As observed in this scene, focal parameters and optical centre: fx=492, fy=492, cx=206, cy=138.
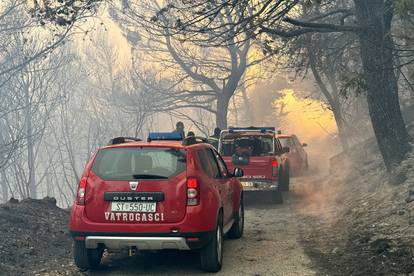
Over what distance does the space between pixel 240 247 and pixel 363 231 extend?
2.17 metres

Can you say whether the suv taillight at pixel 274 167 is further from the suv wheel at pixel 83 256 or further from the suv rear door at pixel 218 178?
the suv wheel at pixel 83 256

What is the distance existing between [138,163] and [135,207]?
604mm

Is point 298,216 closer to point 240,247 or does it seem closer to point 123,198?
point 240,247

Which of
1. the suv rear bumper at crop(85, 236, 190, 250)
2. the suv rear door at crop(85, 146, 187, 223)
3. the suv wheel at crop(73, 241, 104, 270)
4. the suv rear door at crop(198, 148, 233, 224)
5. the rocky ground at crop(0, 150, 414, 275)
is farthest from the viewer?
the suv rear door at crop(198, 148, 233, 224)

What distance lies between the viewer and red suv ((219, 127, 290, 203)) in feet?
42.7

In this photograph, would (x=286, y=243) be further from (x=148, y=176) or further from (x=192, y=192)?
(x=148, y=176)

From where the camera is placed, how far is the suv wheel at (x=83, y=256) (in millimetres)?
6562

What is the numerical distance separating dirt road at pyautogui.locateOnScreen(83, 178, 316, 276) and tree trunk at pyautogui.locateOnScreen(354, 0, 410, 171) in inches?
151

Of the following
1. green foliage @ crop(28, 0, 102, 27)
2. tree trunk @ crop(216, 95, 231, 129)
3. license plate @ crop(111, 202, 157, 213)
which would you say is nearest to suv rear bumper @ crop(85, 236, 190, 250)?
license plate @ crop(111, 202, 157, 213)

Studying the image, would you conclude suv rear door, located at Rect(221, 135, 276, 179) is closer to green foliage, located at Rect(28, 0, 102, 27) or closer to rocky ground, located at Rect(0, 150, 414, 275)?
rocky ground, located at Rect(0, 150, 414, 275)

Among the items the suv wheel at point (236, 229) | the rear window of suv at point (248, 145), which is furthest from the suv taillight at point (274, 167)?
the suv wheel at point (236, 229)

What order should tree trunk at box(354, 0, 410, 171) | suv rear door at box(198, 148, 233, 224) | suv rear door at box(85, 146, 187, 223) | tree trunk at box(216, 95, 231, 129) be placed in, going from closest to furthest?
suv rear door at box(85, 146, 187, 223)
suv rear door at box(198, 148, 233, 224)
tree trunk at box(354, 0, 410, 171)
tree trunk at box(216, 95, 231, 129)

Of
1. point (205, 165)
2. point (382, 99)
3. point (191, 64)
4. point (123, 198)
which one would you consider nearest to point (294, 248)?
point (205, 165)

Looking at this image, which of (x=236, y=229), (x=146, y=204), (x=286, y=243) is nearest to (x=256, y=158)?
(x=236, y=229)
